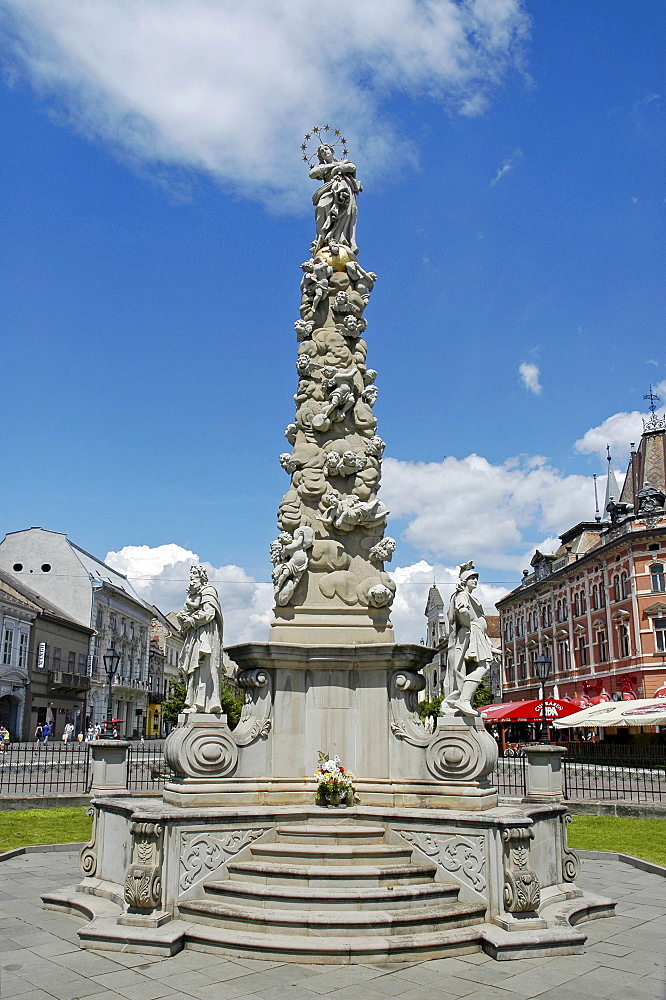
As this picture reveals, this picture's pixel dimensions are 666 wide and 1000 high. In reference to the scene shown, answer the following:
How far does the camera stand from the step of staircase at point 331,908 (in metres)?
7.73

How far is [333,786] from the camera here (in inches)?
398

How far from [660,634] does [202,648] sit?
147 ft

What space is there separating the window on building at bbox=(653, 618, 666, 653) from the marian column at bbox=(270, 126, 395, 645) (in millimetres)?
41732

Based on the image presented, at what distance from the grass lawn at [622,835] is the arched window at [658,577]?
→ 106 ft

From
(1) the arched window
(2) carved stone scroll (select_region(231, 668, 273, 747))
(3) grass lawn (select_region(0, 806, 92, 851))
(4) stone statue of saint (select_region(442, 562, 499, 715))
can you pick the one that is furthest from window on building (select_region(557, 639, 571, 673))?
(2) carved stone scroll (select_region(231, 668, 273, 747))

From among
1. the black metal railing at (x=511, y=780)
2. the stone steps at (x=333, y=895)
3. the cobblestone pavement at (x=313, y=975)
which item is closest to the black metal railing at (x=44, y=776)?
the black metal railing at (x=511, y=780)

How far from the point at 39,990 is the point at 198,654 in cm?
446

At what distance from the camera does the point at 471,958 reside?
311 inches

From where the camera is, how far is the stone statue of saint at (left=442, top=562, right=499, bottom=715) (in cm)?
1047

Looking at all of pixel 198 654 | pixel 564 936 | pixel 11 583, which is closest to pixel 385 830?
pixel 564 936

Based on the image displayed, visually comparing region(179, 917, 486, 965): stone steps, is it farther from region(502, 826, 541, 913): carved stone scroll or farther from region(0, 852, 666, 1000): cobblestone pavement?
region(502, 826, 541, 913): carved stone scroll

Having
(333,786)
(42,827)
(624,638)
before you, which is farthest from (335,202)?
(624,638)

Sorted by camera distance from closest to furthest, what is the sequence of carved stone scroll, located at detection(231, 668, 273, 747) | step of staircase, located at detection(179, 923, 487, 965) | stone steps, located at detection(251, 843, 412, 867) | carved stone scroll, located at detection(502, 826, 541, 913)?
step of staircase, located at detection(179, 923, 487, 965) → carved stone scroll, located at detection(502, 826, 541, 913) → stone steps, located at detection(251, 843, 412, 867) → carved stone scroll, located at detection(231, 668, 273, 747)

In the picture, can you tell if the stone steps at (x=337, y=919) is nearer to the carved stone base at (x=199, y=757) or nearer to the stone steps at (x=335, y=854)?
the stone steps at (x=335, y=854)
